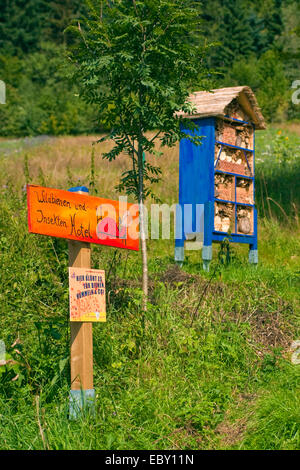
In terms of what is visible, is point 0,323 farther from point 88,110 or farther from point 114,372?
point 88,110

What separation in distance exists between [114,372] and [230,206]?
11.8 ft

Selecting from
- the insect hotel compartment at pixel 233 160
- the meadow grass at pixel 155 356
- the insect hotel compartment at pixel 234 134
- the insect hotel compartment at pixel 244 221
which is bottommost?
the meadow grass at pixel 155 356

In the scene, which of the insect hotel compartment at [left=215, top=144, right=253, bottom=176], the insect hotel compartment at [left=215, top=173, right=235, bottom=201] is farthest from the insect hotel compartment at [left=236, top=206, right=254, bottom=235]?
the insect hotel compartment at [left=215, top=144, right=253, bottom=176]

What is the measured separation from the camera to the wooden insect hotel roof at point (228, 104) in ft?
22.7

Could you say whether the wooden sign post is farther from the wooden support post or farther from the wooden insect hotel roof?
the wooden insect hotel roof

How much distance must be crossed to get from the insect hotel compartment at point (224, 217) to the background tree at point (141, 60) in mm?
1949

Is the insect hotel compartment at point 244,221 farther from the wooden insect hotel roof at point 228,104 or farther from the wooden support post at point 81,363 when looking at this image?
the wooden support post at point 81,363

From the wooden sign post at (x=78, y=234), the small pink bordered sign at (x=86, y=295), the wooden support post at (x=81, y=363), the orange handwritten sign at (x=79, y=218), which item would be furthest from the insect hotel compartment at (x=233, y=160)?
the wooden support post at (x=81, y=363)

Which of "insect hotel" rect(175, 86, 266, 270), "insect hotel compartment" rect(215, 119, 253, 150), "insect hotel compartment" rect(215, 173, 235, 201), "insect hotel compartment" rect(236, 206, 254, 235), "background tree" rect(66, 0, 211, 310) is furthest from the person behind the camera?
"insect hotel compartment" rect(236, 206, 254, 235)

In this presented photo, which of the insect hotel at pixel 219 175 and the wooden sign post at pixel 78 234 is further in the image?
the insect hotel at pixel 219 175

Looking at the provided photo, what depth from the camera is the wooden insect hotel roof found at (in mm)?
6922

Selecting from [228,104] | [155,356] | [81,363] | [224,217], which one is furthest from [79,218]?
[228,104]

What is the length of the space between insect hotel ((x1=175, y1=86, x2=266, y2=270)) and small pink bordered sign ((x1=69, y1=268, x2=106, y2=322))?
3.09m

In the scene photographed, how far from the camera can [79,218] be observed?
149 inches
